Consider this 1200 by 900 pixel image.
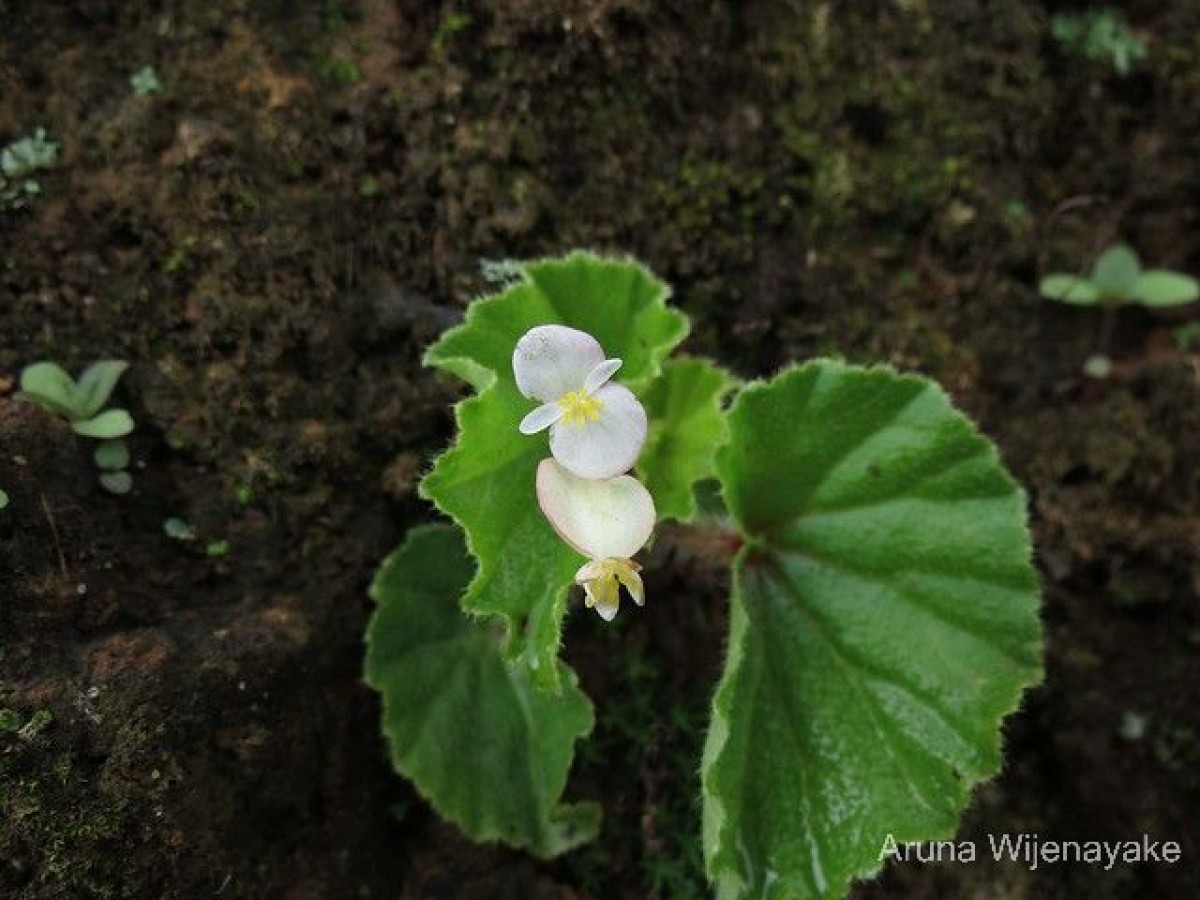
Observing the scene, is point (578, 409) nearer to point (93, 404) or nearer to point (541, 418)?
point (541, 418)

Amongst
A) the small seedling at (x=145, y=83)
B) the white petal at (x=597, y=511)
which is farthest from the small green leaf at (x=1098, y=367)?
the small seedling at (x=145, y=83)

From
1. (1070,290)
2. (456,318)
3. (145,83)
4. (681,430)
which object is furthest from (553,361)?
(1070,290)

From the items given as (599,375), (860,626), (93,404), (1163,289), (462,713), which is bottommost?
(462,713)

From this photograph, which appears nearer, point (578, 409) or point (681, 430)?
point (578, 409)

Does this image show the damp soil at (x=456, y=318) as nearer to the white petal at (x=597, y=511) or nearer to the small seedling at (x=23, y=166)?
the small seedling at (x=23, y=166)

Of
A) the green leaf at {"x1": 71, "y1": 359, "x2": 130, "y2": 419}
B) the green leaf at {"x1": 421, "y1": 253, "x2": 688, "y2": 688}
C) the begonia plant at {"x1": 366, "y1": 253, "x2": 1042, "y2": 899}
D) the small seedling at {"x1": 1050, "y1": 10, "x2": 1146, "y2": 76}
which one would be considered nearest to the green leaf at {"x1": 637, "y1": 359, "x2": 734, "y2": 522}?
the begonia plant at {"x1": 366, "y1": 253, "x2": 1042, "y2": 899}

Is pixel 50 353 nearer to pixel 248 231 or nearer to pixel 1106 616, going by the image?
pixel 248 231
